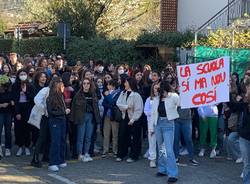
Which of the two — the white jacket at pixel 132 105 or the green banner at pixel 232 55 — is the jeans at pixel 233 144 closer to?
the white jacket at pixel 132 105

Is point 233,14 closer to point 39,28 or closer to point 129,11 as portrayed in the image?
point 129,11

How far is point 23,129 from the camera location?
39.5 ft

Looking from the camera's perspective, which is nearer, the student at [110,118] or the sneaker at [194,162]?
the sneaker at [194,162]

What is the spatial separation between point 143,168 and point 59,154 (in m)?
1.66

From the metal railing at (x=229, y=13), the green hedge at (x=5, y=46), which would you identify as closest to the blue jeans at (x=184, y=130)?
the metal railing at (x=229, y=13)

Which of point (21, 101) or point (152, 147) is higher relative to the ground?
point (21, 101)

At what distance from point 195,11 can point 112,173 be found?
19442 millimetres

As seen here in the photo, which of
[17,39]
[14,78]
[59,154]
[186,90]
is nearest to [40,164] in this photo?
[59,154]

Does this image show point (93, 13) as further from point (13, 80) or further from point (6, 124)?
point (6, 124)

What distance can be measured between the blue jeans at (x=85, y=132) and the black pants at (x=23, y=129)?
125cm

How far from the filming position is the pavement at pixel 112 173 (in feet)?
32.1

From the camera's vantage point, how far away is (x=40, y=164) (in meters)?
10.9

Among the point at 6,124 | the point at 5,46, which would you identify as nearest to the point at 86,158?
the point at 6,124

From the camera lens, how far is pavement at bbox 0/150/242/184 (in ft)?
32.1
